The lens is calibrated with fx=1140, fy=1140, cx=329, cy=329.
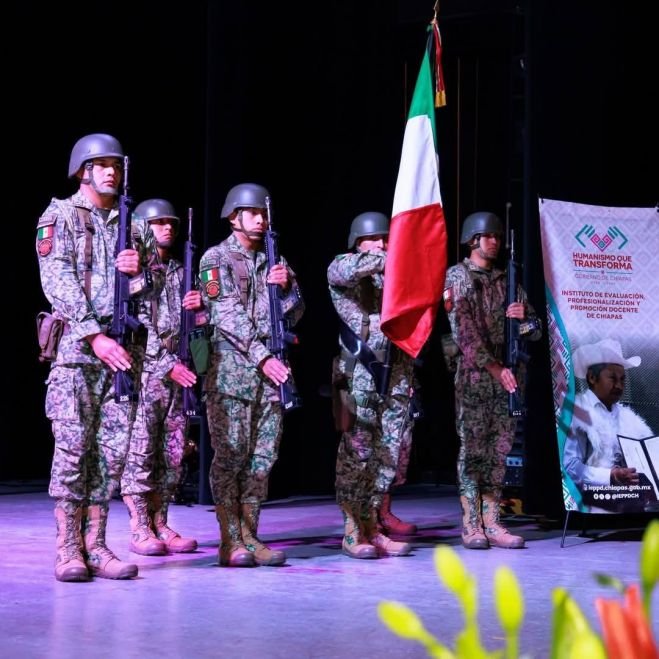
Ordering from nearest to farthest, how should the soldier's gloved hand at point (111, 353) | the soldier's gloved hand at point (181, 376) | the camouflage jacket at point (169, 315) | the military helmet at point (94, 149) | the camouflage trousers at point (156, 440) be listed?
1. the soldier's gloved hand at point (111, 353)
2. the military helmet at point (94, 149)
3. the camouflage trousers at point (156, 440)
4. the soldier's gloved hand at point (181, 376)
5. the camouflage jacket at point (169, 315)

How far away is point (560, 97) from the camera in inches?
251

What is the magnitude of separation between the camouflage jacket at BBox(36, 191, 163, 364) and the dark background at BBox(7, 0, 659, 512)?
118 inches

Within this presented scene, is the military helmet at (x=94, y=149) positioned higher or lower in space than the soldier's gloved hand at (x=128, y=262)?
higher

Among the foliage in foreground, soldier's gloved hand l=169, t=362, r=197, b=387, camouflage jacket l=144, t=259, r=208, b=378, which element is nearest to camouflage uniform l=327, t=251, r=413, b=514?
soldier's gloved hand l=169, t=362, r=197, b=387

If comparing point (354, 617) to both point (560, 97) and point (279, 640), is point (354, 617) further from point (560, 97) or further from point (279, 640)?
point (560, 97)

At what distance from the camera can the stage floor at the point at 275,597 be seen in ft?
9.77

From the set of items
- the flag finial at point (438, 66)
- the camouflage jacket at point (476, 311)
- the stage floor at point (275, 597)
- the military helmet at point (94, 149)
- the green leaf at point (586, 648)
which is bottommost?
the stage floor at point (275, 597)

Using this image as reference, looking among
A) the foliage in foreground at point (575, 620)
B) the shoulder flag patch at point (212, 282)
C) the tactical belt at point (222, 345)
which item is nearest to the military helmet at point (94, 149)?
the shoulder flag patch at point (212, 282)

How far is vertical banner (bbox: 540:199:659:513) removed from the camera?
5312 millimetres

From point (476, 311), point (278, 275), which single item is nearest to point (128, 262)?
point (278, 275)

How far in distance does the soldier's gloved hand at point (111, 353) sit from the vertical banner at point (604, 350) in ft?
7.33

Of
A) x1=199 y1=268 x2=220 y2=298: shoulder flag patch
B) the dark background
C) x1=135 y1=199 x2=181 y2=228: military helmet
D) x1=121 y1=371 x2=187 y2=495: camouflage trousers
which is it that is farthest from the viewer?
the dark background

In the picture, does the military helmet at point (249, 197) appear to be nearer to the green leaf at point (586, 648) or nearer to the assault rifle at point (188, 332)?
the assault rifle at point (188, 332)

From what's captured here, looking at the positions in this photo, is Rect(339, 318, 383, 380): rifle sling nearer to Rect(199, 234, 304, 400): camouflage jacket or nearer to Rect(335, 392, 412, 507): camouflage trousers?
Rect(335, 392, 412, 507): camouflage trousers
